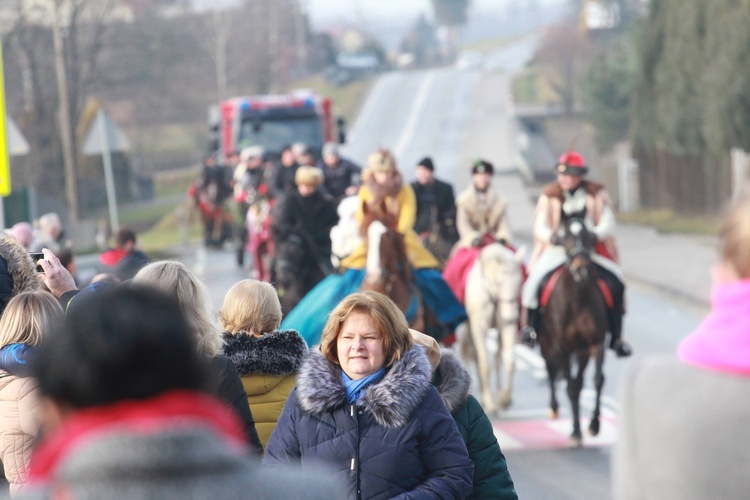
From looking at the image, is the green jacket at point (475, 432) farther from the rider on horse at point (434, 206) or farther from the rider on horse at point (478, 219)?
the rider on horse at point (434, 206)

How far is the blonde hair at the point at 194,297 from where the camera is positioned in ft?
15.9

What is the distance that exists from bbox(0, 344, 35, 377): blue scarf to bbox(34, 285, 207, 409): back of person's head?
117 inches

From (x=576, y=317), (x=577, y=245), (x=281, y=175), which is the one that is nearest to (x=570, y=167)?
(x=577, y=245)

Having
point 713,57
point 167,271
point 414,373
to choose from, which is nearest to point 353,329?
point 414,373

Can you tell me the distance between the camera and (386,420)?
191 inches

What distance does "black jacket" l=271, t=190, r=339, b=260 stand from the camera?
14.6m

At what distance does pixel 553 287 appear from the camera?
481 inches

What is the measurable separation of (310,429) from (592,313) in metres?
7.48

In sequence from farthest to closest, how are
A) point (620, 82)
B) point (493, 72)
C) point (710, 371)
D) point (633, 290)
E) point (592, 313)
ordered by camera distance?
1. point (493, 72)
2. point (620, 82)
3. point (633, 290)
4. point (592, 313)
5. point (710, 371)

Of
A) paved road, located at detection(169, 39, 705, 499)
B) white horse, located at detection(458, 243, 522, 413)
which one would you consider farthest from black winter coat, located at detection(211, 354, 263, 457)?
white horse, located at detection(458, 243, 522, 413)

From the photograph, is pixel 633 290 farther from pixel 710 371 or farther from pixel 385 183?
pixel 710 371

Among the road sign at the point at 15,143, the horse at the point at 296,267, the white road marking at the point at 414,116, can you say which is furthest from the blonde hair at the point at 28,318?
the white road marking at the point at 414,116

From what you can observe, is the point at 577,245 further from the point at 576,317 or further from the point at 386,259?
the point at 386,259

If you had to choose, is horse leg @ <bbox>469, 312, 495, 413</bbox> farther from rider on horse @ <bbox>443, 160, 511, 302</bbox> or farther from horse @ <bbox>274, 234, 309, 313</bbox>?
horse @ <bbox>274, 234, 309, 313</bbox>
